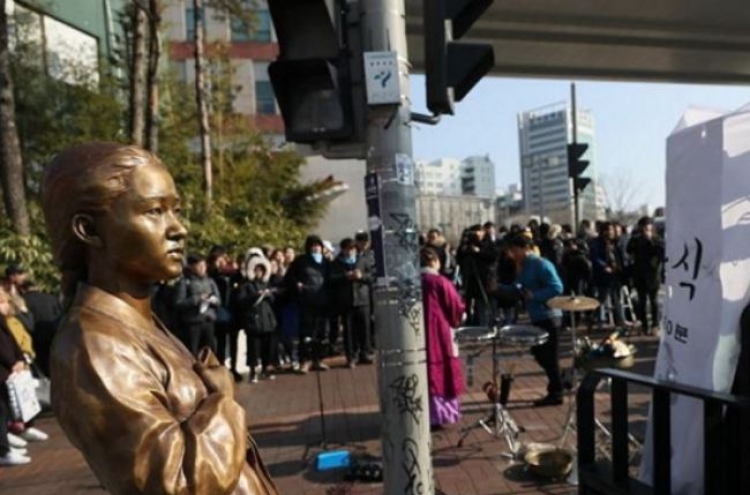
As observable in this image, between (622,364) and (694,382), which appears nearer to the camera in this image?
(694,382)

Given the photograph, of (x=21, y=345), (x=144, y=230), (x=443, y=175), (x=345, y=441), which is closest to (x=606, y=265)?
(x=345, y=441)

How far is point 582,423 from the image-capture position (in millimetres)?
2830

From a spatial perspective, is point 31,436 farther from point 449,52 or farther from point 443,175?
point 443,175

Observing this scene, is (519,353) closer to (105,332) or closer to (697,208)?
(697,208)

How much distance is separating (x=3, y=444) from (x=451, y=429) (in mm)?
4165

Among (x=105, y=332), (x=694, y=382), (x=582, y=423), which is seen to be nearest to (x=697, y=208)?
(x=694, y=382)

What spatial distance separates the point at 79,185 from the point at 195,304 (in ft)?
24.7

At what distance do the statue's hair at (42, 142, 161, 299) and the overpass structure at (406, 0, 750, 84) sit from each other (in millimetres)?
6387

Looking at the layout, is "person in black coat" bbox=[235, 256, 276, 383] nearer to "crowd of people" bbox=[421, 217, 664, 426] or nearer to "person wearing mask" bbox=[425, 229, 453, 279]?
"crowd of people" bbox=[421, 217, 664, 426]

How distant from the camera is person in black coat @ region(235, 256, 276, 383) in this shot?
9.61 m

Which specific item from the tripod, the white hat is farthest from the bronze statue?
the white hat

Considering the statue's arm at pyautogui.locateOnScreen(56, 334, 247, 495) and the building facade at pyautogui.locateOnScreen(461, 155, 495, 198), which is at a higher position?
the building facade at pyautogui.locateOnScreen(461, 155, 495, 198)

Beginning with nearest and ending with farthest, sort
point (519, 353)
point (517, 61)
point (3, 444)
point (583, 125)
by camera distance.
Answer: point (3, 444)
point (519, 353)
point (517, 61)
point (583, 125)

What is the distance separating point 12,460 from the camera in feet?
21.4
